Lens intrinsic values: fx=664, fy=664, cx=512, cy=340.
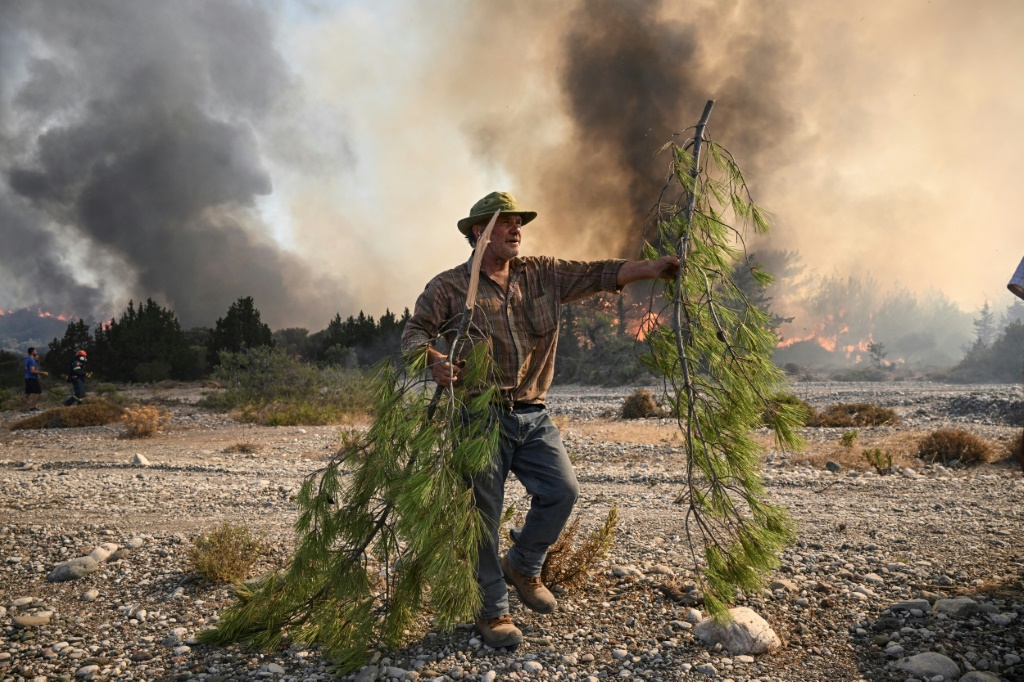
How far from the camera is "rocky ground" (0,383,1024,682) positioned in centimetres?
343

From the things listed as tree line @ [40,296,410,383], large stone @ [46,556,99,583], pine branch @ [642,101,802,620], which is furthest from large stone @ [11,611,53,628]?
tree line @ [40,296,410,383]

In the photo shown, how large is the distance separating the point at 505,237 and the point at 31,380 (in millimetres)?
23304

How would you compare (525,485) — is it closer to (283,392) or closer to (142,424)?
(142,424)

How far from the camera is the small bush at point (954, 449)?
9.14 metres

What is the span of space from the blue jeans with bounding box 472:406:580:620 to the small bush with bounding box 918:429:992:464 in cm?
784

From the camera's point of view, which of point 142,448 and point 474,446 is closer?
point 474,446

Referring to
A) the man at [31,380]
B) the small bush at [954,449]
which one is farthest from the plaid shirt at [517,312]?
the man at [31,380]

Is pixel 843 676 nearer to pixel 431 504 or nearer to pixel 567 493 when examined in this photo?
pixel 567 493

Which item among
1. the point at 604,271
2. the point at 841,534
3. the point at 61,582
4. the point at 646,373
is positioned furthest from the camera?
A: the point at 646,373

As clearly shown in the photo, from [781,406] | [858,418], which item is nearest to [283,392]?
[858,418]

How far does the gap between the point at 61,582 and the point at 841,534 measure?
19.5 ft

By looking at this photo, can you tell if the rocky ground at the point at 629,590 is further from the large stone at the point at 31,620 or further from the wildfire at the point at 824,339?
the wildfire at the point at 824,339

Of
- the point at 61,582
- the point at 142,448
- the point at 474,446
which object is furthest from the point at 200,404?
the point at 474,446

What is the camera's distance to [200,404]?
2181 centimetres
